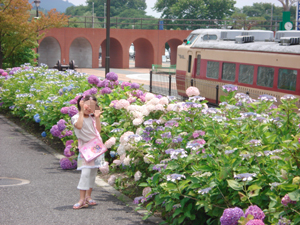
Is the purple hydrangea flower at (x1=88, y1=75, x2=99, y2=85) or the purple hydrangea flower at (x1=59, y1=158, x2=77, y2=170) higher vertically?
the purple hydrangea flower at (x1=88, y1=75, x2=99, y2=85)

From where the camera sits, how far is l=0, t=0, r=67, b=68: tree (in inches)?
782

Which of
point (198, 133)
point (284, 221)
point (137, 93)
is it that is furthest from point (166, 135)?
point (137, 93)

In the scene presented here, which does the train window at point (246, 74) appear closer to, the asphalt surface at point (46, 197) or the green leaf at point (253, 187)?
the asphalt surface at point (46, 197)

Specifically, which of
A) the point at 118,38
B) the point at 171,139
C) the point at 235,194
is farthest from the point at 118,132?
the point at 118,38

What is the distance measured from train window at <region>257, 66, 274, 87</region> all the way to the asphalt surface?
27.2 feet

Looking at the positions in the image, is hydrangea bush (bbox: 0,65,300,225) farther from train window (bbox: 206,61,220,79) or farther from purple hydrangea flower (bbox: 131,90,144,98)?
train window (bbox: 206,61,220,79)

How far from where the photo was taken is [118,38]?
155 ft

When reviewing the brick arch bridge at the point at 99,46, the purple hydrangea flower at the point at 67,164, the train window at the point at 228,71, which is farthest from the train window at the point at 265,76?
the brick arch bridge at the point at 99,46

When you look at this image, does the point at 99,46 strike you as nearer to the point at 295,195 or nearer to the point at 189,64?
the point at 189,64

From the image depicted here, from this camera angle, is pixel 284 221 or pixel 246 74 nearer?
pixel 284 221

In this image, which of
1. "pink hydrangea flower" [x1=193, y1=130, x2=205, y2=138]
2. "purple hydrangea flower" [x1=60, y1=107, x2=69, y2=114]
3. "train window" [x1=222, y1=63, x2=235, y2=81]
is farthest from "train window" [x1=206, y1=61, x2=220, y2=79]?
"pink hydrangea flower" [x1=193, y1=130, x2=205, y2=138]

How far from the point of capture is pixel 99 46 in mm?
47125

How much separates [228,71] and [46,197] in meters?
11.7

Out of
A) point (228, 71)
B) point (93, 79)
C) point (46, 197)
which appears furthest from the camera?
point (228, 71)
